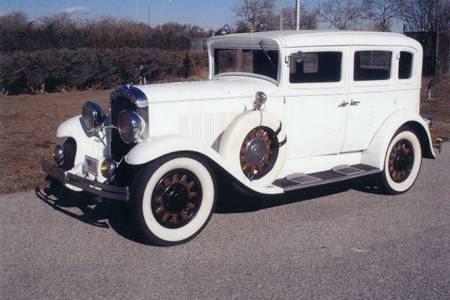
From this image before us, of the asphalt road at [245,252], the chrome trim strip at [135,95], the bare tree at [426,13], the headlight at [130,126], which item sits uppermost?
the bare tree at [426,13]

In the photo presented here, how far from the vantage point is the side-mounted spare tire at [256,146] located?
482cm

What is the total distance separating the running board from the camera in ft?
16.8

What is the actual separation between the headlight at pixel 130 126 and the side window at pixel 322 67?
1884mm

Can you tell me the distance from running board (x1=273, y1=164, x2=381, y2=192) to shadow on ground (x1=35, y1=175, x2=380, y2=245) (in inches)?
12.6

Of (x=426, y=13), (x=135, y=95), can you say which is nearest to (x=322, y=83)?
(x=135, y=95)

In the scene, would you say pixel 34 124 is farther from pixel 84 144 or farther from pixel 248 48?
pixel 248 48

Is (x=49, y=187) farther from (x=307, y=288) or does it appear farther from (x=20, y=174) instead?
(x=307, y=288)

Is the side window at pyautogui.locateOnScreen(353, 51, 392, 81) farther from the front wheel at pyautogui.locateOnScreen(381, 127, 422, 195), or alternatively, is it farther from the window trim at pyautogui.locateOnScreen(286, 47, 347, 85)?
the front wheel at pyautogui.locateOnScreen(381, 127, 422, 195)

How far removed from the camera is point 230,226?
493cm

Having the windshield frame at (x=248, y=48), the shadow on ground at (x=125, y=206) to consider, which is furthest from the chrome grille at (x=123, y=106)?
the windshield frame at (x=248, y=48)

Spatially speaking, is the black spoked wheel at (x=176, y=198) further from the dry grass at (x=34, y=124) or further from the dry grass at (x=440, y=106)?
the dry grass at (x=440, y=106)

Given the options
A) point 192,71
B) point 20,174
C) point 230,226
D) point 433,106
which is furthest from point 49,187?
point 192,71

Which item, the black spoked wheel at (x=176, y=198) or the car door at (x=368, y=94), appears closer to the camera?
the black spoked wheel at (x=176, y=198)

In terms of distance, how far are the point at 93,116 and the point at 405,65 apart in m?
3.66
